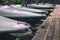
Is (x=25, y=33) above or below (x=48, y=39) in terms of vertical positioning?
below

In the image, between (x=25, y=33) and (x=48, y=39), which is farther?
(x=25, y=33)

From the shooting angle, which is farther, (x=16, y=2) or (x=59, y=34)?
(x=16, y=2)

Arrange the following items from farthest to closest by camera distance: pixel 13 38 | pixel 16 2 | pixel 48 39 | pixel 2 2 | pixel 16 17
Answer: pixel 16 2
pixel 2 2
pixel 16 17
pixel 13 38
pixel 48 39

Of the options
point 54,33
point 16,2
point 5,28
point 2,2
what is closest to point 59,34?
point 54,33

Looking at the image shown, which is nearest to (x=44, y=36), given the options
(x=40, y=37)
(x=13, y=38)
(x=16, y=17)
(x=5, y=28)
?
(x=40, y=37)

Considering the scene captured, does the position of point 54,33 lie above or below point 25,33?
above

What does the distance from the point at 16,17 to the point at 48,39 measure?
9.48 feet

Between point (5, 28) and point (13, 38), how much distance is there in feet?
2.97

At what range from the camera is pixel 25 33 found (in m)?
3.56

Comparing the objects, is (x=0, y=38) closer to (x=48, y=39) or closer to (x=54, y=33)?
(x=54, y=33)

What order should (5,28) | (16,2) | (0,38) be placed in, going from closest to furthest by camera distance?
(5,28) < (0,38) < (16,2)

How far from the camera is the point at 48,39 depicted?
1.84m

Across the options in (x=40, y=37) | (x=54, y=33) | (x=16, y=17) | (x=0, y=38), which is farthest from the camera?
(x=16, y=17)

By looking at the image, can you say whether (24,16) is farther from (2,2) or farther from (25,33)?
(2,2)
